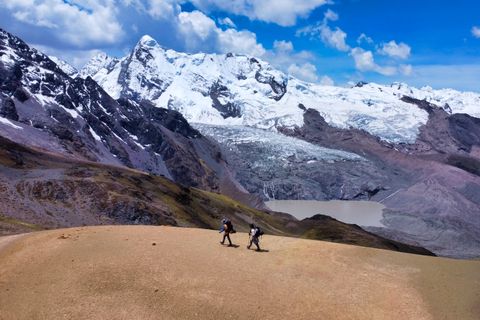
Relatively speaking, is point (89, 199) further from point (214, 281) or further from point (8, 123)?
point (8, 123)

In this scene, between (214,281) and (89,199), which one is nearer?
(214,281)

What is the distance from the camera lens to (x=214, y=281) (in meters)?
30.9

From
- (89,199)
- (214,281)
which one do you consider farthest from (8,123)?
(214,281)

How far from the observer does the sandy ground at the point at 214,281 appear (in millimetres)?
27641

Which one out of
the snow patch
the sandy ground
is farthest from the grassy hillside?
the snow patch

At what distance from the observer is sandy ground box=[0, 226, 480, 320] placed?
27641 millimetres

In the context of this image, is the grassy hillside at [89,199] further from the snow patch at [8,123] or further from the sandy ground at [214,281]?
the snow patch at [8,123]

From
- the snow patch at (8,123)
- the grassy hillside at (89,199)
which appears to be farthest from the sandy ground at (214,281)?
the snow patch at (8,123)

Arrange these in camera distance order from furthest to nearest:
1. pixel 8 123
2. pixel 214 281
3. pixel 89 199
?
pixel 8 123, pixel 89 199, pixel 214 281

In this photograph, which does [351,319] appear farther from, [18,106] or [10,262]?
[18,106]

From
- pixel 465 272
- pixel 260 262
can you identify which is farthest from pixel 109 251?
pixel 465 272

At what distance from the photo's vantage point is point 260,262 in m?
35.3

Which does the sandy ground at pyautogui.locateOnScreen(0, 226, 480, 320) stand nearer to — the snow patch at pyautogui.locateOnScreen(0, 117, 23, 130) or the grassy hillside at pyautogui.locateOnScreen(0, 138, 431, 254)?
the grassy hillside at pyautogui.locateOnScreen(0, 138, 431, 254)

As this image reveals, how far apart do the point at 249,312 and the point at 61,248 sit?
542 inches
